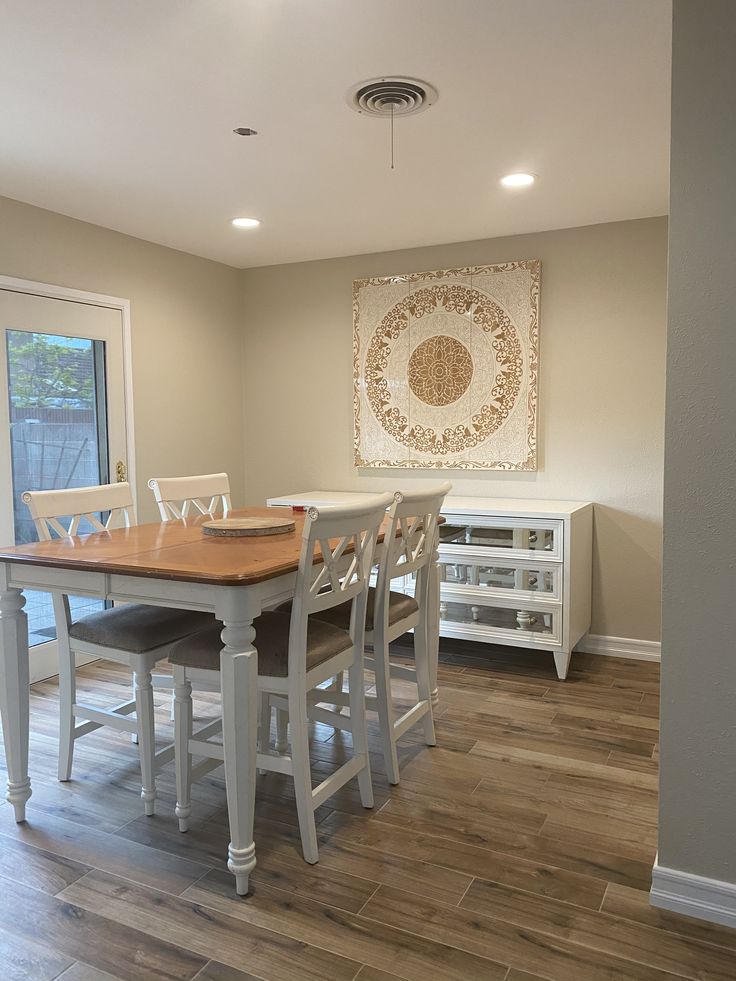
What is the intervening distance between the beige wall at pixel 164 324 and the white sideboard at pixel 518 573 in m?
1.65

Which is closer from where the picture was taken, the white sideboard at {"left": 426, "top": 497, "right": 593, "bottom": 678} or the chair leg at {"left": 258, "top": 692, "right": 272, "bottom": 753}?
the chair leg at {"left": 258, "top": 692, "right": 272, "bottom": 753}

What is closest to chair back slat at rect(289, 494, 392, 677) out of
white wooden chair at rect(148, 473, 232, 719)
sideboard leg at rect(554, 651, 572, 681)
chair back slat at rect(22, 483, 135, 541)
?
chair back slat at rect(22, 483, 135, 541)

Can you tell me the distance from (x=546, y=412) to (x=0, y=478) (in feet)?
9.27

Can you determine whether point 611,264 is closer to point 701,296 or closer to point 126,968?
point 701,296

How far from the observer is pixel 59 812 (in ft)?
8.11

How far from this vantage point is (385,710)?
104 inches

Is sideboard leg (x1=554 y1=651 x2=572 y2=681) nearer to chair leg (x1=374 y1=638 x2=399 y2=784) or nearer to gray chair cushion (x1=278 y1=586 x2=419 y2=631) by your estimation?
gray chair cushion (x1=278 y1=586 x2=419 y2=631)

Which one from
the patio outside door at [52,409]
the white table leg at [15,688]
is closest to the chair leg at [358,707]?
the white table leg at [15,688]

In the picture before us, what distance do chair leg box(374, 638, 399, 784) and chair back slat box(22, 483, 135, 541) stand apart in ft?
3.88

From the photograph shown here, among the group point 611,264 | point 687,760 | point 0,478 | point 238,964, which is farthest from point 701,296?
point 0,478

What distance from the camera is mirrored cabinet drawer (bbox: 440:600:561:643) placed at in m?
3.78

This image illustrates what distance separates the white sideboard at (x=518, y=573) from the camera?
374 cm

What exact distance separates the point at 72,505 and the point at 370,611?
119cm

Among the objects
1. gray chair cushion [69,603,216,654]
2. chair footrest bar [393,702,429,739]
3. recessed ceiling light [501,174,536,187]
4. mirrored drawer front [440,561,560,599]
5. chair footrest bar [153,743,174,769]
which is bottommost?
chair footrest bar [153,743,174,769]
